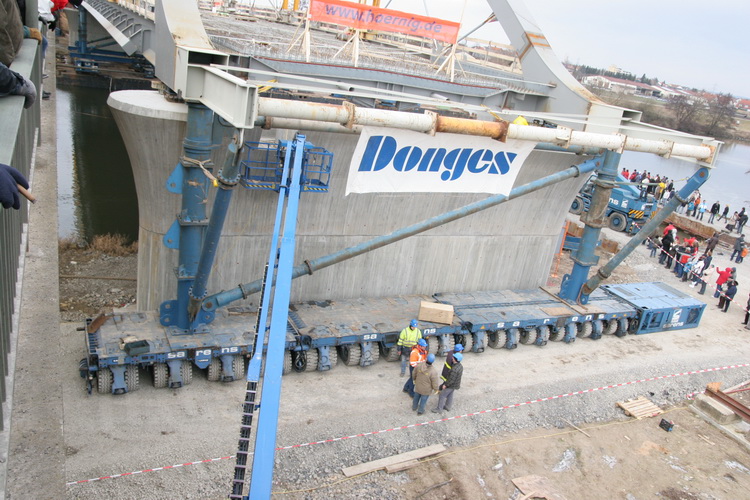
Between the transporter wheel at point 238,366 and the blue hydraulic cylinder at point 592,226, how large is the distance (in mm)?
9793

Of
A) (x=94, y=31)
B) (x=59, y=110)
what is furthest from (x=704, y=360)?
(x=94, y=31)

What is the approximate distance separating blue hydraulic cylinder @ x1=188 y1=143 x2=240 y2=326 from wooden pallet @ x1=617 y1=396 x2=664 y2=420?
9.71 m

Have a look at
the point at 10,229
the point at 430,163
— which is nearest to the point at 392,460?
the point at 430,163

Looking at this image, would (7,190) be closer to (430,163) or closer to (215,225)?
(215,225)

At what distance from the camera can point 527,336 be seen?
16.3 meters

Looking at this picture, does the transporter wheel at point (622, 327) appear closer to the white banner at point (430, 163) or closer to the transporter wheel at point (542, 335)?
the transporter wheel at point (542, 335)

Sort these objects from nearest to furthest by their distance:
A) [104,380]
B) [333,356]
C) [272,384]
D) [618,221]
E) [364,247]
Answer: [272,384], [104,380], [364,247], [333,356], [618,221]

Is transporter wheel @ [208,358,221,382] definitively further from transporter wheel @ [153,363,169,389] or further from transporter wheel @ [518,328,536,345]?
transporter wheel @ [518,328,536,345]

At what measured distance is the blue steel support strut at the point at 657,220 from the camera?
15375 mm

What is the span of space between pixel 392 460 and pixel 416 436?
969 mm

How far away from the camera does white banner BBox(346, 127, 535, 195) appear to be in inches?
436

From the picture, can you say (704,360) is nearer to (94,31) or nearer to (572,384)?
(572,384)

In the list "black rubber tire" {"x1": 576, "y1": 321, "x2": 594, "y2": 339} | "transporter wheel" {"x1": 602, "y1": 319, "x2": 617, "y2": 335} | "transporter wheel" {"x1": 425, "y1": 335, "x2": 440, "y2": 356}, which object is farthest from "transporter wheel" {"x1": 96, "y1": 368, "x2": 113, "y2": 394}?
"transporter wheel" {"x1": 602, "y1": 319, "x2": 617, "y2": 335}

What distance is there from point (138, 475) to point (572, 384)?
991 centimetres
